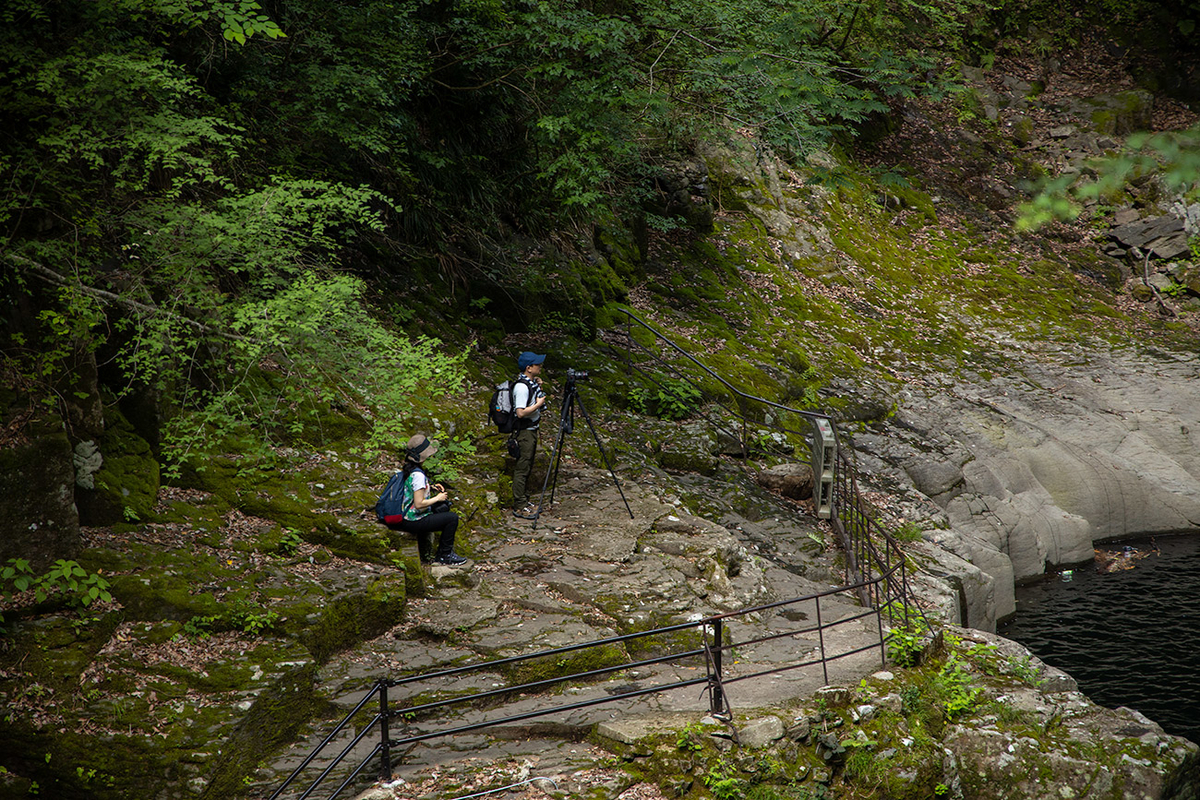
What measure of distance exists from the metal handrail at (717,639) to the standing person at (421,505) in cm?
174

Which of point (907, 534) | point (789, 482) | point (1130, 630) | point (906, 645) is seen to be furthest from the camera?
point (1130, 630)

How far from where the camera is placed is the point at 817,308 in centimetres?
1912

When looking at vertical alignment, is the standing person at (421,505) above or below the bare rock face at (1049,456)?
above

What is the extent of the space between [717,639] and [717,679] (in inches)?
12.7

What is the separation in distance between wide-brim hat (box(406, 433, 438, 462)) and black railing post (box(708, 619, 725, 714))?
348 cm

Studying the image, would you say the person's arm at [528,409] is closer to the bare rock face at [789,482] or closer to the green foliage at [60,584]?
the green foliage at [60,584]

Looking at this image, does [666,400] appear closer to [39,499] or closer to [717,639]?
[717,639]

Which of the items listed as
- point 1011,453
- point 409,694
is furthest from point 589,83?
point 1011,453

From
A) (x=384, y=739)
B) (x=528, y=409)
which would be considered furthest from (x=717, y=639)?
(x=528, y=409)

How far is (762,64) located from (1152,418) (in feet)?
47.1

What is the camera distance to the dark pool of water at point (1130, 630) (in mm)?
12125

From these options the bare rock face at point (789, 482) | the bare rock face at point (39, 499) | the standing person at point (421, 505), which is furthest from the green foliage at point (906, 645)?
the bare rock face at point (39, 499)

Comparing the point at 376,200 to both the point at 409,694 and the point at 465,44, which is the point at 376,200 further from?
the point at 409,694

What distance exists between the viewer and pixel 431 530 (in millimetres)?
8258
